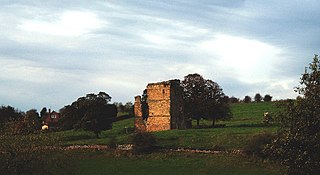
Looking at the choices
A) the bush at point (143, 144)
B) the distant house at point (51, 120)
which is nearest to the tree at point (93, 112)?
the bush at point (143, 144)

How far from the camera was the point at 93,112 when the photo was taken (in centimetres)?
6344

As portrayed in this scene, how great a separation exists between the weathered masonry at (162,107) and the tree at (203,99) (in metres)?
3.38

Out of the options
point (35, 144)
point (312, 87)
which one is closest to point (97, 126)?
point (35, 144)

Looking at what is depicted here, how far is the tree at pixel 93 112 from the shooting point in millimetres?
62938

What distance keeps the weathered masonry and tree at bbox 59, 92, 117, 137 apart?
426cm

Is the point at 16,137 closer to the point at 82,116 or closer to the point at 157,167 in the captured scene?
the point at 157,167

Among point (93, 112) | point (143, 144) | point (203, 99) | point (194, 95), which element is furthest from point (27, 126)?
point (194, 95)

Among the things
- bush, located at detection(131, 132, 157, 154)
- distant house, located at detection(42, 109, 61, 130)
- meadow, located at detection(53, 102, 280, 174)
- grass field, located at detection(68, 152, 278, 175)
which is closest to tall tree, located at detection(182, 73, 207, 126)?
meadow, located at detection(53, 102, 280, 174)

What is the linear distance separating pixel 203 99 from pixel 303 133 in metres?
45.7

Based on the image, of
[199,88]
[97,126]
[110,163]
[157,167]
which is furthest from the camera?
[199,88]

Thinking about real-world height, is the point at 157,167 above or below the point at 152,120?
below

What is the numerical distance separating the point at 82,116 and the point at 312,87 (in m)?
45.0

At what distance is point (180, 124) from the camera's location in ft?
218

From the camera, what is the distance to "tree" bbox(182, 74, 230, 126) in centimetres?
6844
